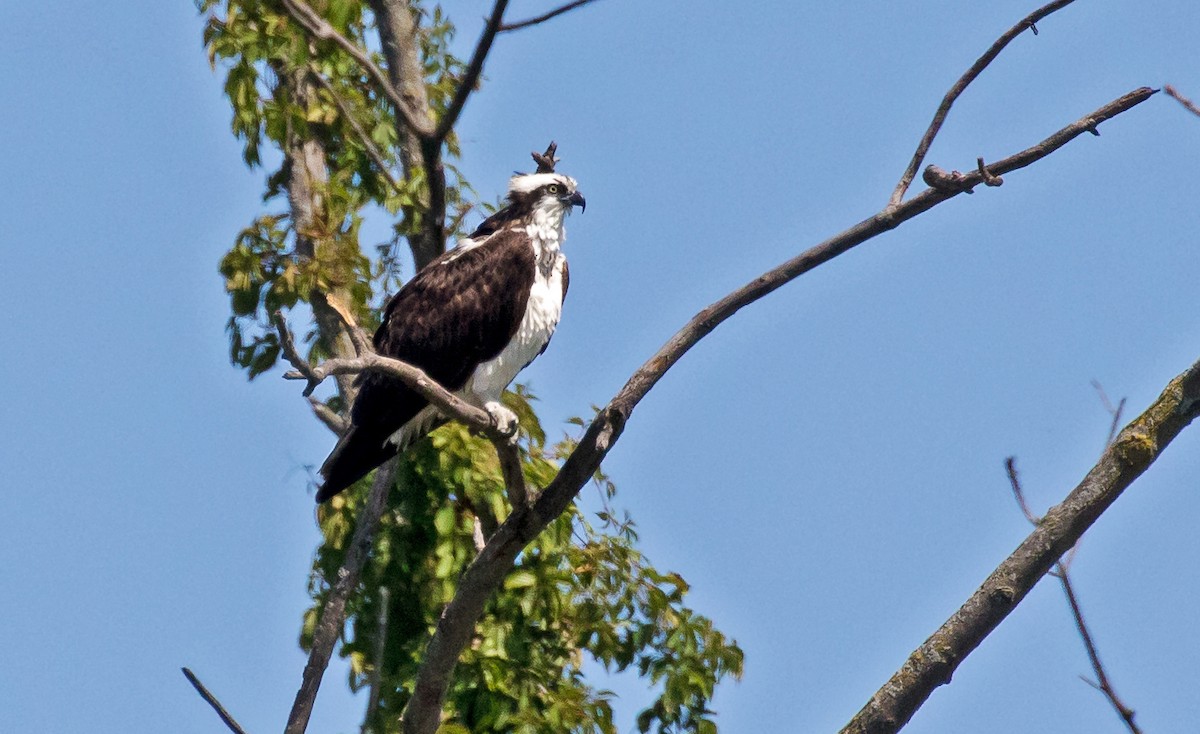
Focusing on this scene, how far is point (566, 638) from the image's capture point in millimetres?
7742

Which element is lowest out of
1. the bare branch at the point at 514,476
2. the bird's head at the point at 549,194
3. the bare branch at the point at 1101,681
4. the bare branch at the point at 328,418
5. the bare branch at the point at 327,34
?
the bare branch at the point at 1101,681

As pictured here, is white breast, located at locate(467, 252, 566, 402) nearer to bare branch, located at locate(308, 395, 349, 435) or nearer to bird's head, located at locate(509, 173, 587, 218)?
bird's head, located at locate(509, 173, 587, 218)

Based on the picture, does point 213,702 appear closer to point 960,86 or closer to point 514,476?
point 514,476

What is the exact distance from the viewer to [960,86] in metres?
5.49

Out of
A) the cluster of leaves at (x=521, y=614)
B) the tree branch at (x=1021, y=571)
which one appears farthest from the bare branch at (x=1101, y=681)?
the cluster of leaves at (x=521, y=614)

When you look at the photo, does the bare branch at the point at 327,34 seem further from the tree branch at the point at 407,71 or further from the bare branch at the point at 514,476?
the tree branch at the point at 407,71

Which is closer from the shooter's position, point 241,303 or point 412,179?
point 412,179

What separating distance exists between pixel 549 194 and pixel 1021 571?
342 cm

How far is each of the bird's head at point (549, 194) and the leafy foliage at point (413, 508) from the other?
590 millimetres

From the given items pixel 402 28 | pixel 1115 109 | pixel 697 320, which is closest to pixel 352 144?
pixel 402 28

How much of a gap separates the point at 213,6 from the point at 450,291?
2.73 meters

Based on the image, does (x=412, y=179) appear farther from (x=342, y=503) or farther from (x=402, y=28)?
(x=342, y=503)

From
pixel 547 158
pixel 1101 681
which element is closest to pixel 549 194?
pixel 547 158

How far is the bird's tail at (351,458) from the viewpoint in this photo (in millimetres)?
7250
